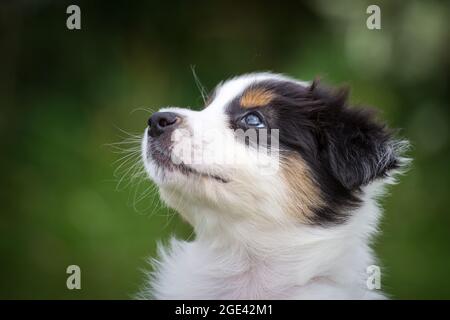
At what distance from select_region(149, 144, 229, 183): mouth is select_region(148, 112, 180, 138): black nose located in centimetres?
9

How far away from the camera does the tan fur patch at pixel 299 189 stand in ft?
13.1

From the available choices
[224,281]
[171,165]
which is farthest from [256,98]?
[224,281]

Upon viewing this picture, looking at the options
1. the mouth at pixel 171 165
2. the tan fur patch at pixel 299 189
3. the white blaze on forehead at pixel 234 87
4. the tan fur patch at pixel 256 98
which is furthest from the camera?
the white blaze on forehead at pixel 234 87

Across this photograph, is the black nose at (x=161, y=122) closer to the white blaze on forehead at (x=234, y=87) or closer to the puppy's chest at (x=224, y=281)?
the white blaze on forehead at (x=234, y=87)

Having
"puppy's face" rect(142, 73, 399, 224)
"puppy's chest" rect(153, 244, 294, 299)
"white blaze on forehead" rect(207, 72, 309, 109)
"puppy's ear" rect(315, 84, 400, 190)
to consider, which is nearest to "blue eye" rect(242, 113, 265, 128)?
"puppy's face" rect(142, 73, 399, 224)

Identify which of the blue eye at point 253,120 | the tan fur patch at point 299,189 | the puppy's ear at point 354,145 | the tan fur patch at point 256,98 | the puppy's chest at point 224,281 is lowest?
the puppy's chest at point 224,281

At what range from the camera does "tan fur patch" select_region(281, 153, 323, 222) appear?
157 inches

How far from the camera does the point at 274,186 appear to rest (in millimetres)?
3947

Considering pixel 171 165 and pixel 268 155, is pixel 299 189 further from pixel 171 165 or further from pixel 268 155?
pixel 171 165

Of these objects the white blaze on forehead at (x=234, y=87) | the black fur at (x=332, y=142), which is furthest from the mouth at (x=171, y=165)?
the white blaze on forehead at (x=234, y=87)

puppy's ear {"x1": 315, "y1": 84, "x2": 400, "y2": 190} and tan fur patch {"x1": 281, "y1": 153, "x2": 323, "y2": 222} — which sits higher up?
puppy's ear {"x1": 315, "y1": 84, "x2": 400, "y2": 190}

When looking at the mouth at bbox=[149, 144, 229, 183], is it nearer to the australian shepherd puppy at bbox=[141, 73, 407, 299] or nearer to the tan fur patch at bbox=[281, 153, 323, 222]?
the australian shepherd puppy at bbox=[141, 73, 407, 299]

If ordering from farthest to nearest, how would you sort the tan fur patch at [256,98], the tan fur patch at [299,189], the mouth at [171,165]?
the tan fur patch at [256,98] < the tan fur patch at [299,189] < the mouth at [171,165]

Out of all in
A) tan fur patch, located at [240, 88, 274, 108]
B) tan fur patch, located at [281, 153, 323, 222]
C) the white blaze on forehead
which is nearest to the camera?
tan fur patch, located at [281, 153, 323, 222]
